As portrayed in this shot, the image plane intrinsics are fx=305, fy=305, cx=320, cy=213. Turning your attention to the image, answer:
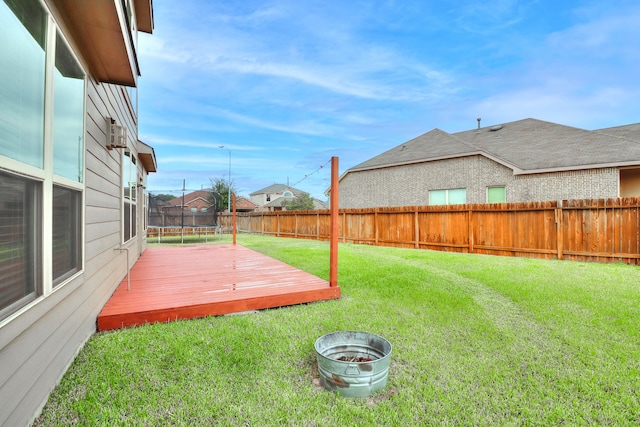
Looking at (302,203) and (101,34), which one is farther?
(302,203)

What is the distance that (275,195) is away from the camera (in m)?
44.1

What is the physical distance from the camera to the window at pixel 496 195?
36.8 feet

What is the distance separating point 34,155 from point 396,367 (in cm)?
251

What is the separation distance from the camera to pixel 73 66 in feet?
7.01

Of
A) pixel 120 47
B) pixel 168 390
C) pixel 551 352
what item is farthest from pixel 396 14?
pixel 168 390

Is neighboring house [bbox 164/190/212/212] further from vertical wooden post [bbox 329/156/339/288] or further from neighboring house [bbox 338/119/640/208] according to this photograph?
vertical wooden post [bbox 329/156/339/288]

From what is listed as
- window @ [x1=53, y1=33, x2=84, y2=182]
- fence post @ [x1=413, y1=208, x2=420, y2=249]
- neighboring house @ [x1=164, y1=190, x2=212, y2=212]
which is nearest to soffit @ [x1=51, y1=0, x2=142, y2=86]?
window @ [x1=53, y1=33, x2=84, y2=182]

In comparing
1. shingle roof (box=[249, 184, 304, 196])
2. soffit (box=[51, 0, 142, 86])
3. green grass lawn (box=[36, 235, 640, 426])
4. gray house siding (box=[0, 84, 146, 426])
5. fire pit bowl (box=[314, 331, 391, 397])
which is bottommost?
green grass lawn (box=[36, 235, 640, 426])

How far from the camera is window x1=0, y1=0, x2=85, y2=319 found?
1.28 metres

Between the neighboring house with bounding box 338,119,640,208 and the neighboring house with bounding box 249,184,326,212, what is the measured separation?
986 inches

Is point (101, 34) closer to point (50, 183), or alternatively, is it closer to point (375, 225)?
point (50, 183)

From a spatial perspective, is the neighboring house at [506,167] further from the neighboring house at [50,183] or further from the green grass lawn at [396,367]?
the neighboring house at [50,183]

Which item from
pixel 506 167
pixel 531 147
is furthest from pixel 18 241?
pixel 531 147

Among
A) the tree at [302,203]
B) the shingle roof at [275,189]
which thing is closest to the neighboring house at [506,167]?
the tree at [302,203]
